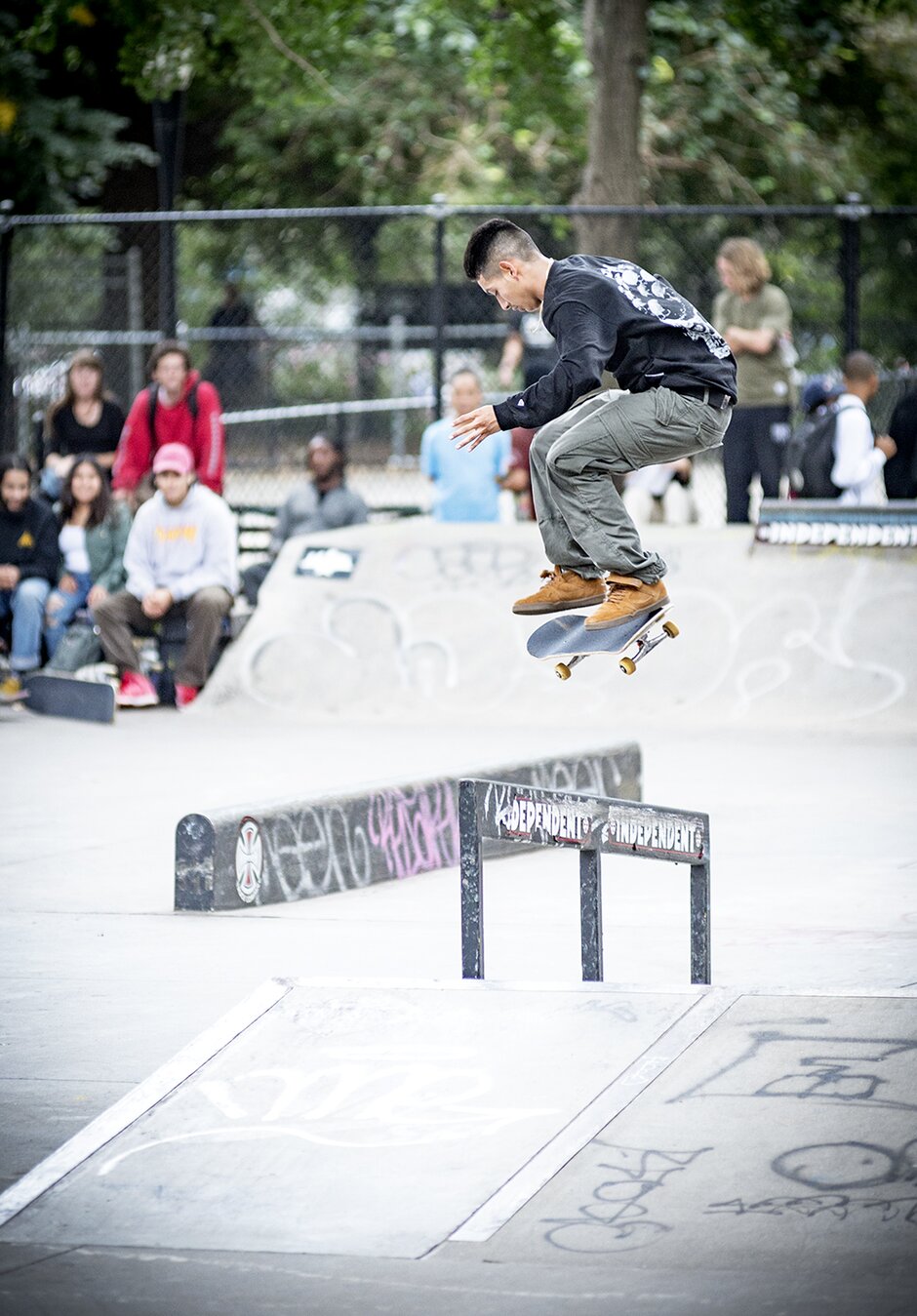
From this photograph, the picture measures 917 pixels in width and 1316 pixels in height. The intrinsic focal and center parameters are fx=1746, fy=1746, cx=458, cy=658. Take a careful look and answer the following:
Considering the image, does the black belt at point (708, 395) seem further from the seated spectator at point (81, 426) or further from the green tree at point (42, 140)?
the green tree at point (42, 140)

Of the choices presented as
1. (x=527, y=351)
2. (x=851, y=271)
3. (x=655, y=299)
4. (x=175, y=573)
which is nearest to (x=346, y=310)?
(x=527, y=351)

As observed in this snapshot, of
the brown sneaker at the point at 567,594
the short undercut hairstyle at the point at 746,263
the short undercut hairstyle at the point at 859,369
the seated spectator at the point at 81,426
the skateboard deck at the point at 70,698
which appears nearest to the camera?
the brown sneaker at the point at 567,594

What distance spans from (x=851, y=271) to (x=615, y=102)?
2.81 metres

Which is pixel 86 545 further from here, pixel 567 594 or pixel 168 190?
pixel 567 594

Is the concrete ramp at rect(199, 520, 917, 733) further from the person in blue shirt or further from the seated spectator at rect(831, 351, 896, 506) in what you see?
the seated spectator at rect(831, 351, 896, 506)

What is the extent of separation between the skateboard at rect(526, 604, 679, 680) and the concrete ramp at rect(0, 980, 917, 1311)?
4.70ft

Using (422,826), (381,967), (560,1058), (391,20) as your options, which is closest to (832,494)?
(422,826)

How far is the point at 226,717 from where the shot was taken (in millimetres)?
12125

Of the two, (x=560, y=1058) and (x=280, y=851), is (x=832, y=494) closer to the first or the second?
(x=280, y=851)

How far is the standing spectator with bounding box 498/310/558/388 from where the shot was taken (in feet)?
41.6

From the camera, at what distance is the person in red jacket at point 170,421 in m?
12.2

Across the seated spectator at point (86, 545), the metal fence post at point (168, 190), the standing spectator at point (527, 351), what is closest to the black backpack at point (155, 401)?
the seated spectator at point (86, 545)

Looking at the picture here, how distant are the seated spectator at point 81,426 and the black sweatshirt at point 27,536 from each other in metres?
0.60

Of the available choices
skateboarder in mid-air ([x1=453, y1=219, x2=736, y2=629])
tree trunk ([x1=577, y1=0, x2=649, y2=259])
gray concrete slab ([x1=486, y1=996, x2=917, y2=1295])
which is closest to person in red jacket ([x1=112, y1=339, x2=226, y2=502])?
tree trunk ([x1=577, y1=0, x2=649, y2=259])
